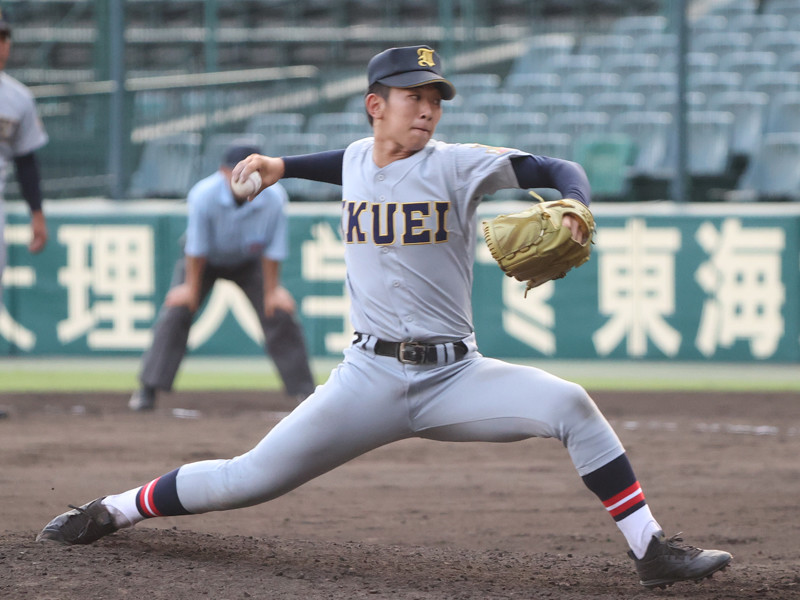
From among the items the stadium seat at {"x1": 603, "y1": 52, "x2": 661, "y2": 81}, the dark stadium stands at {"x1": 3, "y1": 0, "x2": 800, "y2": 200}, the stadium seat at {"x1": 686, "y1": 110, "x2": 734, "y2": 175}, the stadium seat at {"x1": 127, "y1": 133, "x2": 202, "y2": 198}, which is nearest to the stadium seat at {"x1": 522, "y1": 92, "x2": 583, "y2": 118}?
the dark stadium stands at {"x1": 3, "y1": 0, "x2": 800, "y2": 200}

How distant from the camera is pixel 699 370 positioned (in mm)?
9898

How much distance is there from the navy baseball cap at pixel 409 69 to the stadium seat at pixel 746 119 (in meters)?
9.09

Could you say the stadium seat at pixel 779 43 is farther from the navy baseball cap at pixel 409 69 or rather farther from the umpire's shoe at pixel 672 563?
the umpire's shoe at pixel 672 563

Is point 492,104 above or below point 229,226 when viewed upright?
above

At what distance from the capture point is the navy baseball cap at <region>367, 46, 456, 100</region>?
144 inches

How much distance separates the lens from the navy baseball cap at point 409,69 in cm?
366

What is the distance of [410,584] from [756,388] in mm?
5932

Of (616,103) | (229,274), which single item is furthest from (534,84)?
(229,274)

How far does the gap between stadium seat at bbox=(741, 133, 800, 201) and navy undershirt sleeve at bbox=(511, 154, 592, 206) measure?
800cm

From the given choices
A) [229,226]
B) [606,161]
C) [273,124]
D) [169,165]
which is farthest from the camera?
[273,124]

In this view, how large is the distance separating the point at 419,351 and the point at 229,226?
13.9 ft

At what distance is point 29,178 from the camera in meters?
7.43

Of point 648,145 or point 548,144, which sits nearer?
point 548,144

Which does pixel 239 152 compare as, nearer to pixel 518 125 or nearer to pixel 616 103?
pixel 518 125
